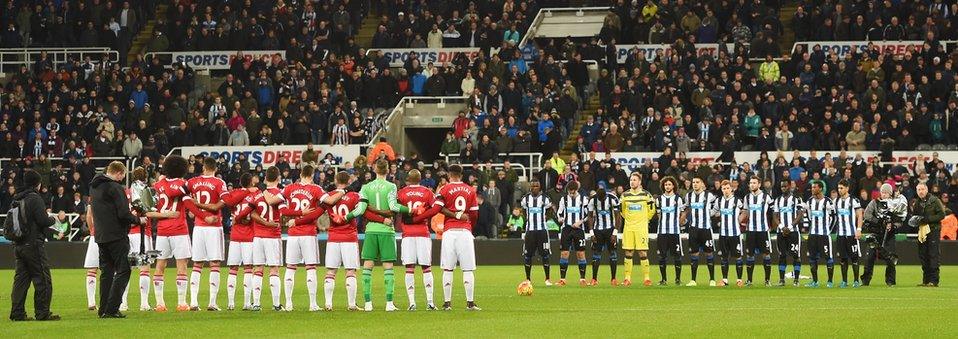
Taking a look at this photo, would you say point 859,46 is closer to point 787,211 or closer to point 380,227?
point 787,211

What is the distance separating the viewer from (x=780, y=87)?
41.2 meters

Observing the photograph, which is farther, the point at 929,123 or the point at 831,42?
the point at 831,42

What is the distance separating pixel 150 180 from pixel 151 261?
19.2 metres

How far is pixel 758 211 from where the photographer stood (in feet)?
91.2

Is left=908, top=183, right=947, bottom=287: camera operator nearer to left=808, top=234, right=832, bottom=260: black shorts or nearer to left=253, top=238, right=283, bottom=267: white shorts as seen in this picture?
left=808, top=234, right=832, bottom=260: black shorts

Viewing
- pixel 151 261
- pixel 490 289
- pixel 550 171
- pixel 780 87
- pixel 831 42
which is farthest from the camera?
pixel 831 42

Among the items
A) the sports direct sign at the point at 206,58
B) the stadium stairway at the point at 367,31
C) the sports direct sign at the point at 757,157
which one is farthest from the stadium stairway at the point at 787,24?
the sports direct sign at the point at 206,58

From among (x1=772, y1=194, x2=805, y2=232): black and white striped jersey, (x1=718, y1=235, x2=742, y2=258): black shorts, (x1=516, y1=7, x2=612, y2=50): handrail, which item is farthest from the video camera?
(x1=516, y1=7, x2=612, y2=50): handrail

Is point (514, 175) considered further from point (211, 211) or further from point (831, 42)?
point (211, 211)

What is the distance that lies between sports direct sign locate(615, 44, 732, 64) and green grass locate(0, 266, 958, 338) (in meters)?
19.8

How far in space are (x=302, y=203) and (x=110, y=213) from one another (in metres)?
2.82

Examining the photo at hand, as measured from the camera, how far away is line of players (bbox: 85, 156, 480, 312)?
20562 millimetres

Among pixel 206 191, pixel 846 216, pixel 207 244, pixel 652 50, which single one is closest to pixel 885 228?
pixel 846 216

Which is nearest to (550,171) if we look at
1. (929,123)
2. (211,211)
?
(929,123)
